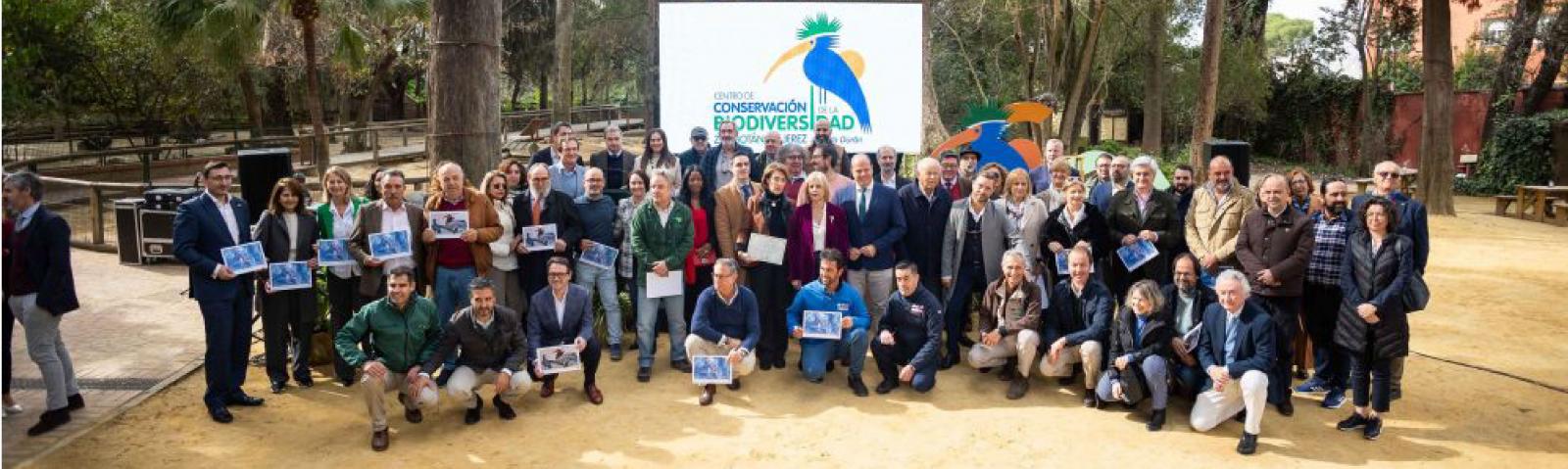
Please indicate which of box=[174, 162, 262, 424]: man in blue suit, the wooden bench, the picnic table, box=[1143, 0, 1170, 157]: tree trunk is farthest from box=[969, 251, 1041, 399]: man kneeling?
box=[1143, 0, 1170, 157]: tree trunk

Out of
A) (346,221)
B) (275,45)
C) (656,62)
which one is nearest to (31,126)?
(275,45)

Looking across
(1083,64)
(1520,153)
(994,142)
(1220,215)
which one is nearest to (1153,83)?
(1083,64)

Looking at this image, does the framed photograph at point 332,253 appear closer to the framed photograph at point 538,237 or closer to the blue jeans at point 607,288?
the framed photograph at point 538,237

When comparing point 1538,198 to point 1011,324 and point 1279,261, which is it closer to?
point 1279,261

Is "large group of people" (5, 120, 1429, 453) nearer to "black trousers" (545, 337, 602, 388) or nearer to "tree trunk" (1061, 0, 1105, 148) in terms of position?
"black trousers" (545, 337, 602, 388)

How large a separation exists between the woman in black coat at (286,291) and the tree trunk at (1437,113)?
61.7 feet

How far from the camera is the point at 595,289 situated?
8156 millimetres

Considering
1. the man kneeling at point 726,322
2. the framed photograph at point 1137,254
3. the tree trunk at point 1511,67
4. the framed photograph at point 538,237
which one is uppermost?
the tree trunk at point 1511,67

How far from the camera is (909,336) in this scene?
23.1ft

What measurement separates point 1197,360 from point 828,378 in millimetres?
2353

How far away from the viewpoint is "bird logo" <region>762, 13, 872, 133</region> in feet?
35.2

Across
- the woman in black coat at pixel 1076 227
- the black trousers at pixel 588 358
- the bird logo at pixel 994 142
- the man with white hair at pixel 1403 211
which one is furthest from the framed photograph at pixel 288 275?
the man with white hair at pixel 1403 211

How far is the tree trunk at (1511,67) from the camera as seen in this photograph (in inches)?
982

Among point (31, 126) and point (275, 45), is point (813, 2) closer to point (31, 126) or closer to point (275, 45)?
point (275, 45)
